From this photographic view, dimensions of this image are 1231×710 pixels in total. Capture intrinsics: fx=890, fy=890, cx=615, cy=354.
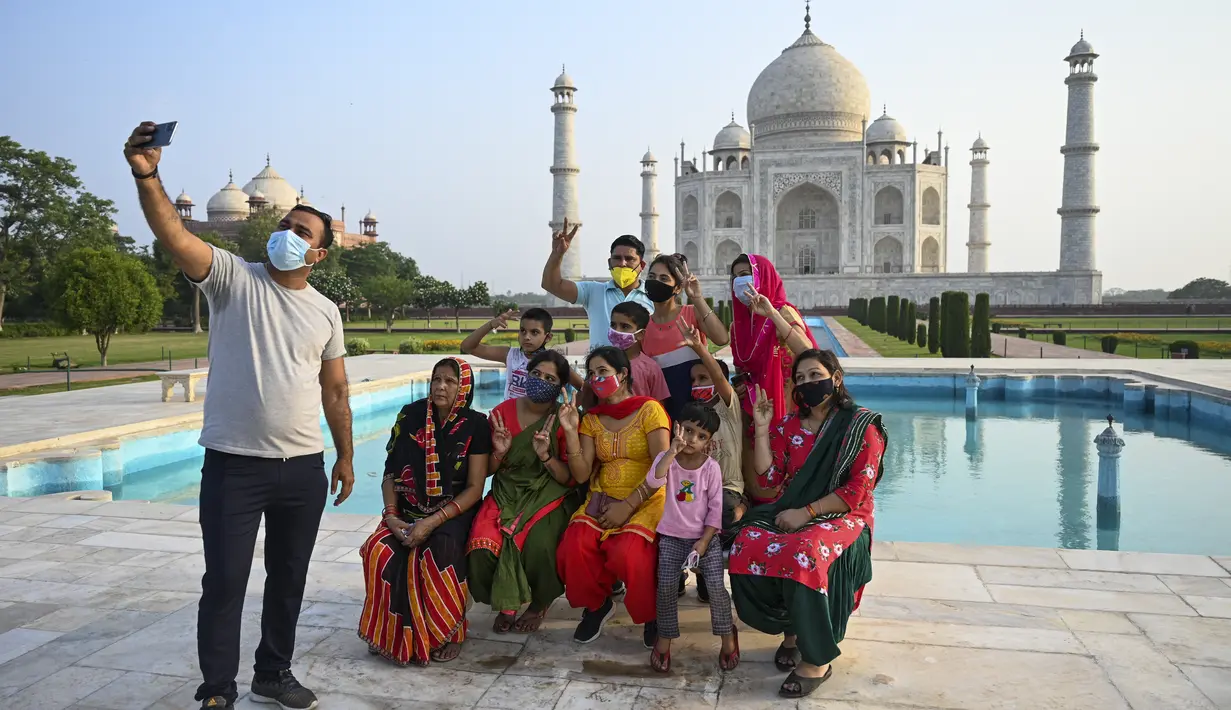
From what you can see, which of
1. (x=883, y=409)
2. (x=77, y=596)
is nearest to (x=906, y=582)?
(x=77, y=596)

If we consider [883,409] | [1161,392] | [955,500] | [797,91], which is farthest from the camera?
[797,91]

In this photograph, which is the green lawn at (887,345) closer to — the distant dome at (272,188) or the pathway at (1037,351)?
the pathway at (1037,351)

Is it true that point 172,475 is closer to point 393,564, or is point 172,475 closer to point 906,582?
point 393,564

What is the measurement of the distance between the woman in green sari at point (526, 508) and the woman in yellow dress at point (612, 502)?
0.07m

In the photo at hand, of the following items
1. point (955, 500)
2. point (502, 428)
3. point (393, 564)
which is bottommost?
point (955, 500)

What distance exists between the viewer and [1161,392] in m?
9.64

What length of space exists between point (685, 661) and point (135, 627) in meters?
1.86

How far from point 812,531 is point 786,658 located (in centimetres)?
40

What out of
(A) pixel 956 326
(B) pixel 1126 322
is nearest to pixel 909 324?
(A) pixel 956 326

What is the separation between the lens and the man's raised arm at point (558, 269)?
364cm

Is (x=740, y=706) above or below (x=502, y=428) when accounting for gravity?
below

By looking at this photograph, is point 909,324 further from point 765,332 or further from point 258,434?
point 258,434

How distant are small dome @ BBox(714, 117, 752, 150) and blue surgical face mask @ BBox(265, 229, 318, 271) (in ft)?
Result: 132

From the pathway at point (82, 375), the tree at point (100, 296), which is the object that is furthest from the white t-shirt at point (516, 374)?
the tree at point (100, 296)
